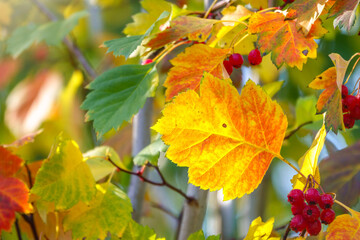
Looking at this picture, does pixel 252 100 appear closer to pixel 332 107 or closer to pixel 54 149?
pixel 332 107

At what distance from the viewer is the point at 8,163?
0.64 metres

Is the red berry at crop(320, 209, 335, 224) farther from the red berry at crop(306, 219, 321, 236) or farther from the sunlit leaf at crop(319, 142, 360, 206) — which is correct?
the sunlit leaf at crop(319, 142, 360, 206)

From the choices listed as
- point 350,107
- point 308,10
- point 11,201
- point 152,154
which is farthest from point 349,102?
point 11,201

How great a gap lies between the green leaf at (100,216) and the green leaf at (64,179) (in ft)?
0.11

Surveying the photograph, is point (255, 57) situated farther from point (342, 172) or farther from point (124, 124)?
point (124, 124)

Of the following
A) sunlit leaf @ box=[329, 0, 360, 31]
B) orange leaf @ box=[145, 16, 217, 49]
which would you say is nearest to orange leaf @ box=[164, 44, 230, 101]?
orange leaf @ box=[145, 16, 217, 49]

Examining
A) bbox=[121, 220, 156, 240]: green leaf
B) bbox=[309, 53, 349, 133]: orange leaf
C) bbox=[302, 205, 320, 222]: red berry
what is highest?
bbox=[309, 53, 349, 133]: orange leaf

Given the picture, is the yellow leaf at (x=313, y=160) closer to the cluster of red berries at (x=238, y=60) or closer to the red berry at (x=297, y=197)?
the red berry at (x=297, y=197)

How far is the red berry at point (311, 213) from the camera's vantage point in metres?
0.47

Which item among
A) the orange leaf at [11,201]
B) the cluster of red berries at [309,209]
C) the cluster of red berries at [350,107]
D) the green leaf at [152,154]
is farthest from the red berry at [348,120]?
the orange leaf at [11,201]

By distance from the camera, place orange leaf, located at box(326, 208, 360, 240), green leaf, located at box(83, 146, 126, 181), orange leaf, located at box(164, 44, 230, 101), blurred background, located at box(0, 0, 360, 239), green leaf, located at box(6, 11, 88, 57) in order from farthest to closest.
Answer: green leaf, located at box(6, 11, 88, 57) < blurred background, located at box(0, 0, 360, 239) < green leaf, located at box(83, 146, 126, 181) < orange leaf, located at box(164, 44, 230, 101) < orange leaf, located at box(326, 208, 360, 240)

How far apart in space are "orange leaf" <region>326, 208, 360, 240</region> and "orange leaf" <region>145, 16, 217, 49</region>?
0.25 metres

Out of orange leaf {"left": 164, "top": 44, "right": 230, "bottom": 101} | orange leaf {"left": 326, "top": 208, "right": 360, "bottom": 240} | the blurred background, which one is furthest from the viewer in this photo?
the blurred background

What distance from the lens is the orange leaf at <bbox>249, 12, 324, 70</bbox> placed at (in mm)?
530
